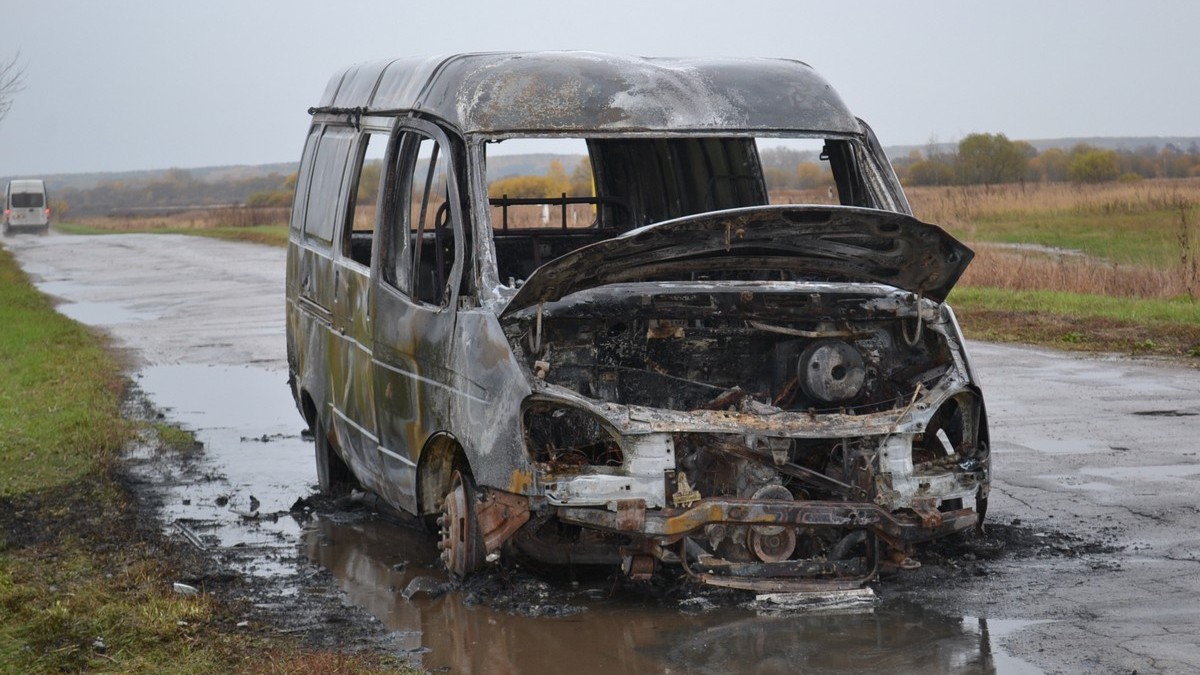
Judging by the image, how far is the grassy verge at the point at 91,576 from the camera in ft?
19.0

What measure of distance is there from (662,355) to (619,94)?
1223mm

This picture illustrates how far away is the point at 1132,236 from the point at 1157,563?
89.4 ft

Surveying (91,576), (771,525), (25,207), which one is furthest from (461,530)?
(25,207)

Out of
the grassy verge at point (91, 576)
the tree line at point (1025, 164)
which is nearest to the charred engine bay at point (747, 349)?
the grassy verge at point (91, 576)

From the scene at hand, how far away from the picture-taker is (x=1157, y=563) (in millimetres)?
6980

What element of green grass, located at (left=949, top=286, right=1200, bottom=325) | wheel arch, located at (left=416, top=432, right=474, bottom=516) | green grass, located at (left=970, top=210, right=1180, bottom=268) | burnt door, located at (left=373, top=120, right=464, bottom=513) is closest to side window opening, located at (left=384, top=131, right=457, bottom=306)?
burnt door, located at (left=373, top=120, right=464, bottom=513)

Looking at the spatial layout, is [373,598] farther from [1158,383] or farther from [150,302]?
[150,302]

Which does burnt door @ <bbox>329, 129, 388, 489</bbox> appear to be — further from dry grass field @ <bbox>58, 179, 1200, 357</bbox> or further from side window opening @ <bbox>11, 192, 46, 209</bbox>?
side window opening @ <bbox>11, 192, 46, 209</bbox>

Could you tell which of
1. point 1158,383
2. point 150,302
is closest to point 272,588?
point 1158,383

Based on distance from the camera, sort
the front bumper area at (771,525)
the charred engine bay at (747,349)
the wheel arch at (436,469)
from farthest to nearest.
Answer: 1. the wheel arch at (436,469)
2. the charred engine bay at (747,349)
3. the front bumper area at (771,525)

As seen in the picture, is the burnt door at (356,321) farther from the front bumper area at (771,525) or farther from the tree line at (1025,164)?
the tree line at (1025,164)

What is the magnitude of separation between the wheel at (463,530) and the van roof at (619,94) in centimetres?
160

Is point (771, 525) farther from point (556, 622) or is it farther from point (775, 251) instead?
point (775, 251)

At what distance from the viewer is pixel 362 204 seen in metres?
8.57
